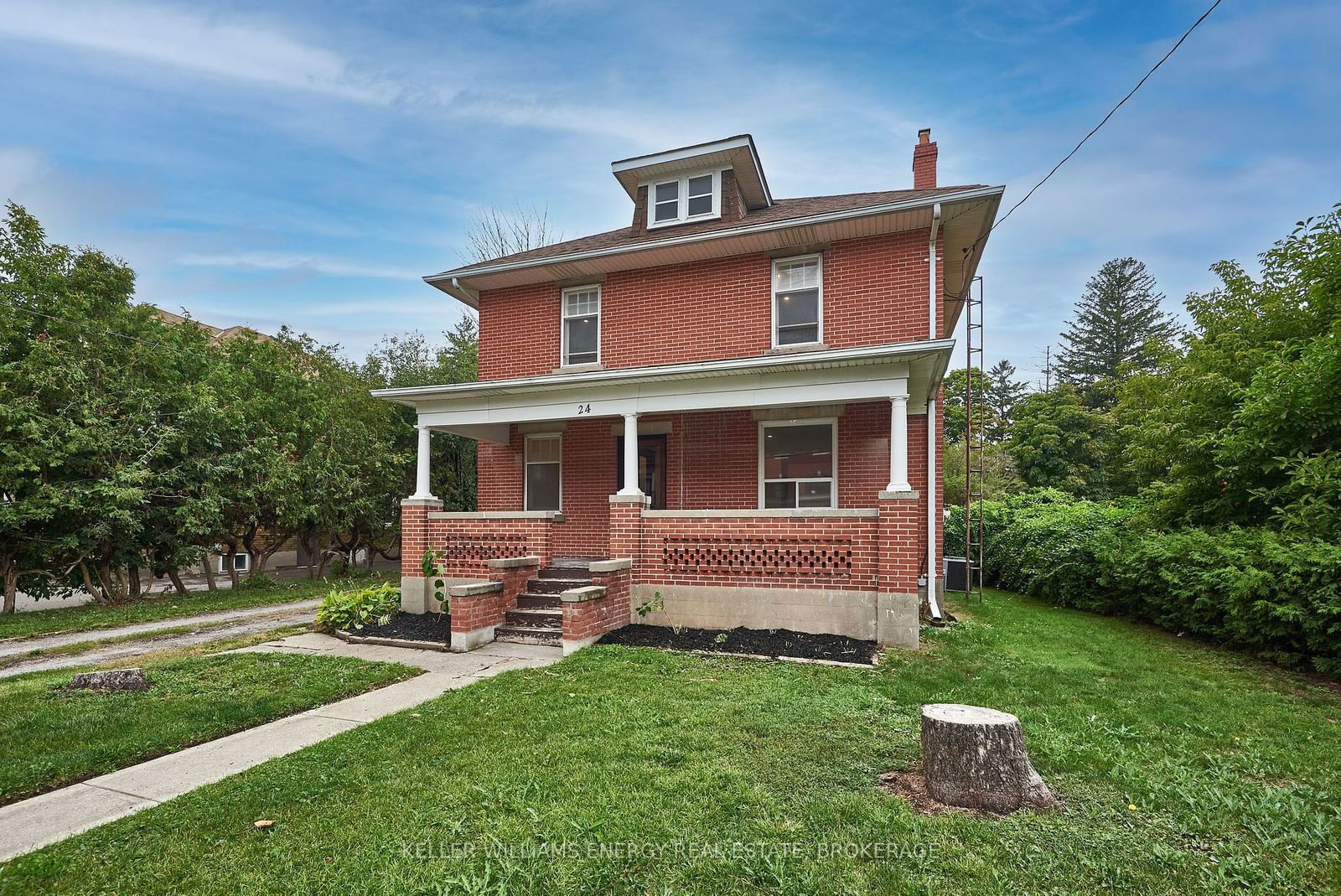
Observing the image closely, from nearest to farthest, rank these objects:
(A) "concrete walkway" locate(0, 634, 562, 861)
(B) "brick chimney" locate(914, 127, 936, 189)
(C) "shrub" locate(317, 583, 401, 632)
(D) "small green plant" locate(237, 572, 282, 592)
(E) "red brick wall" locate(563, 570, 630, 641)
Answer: (A) "concrete walkway" locate(0, 634, 562, 861), (E) "red brick wall" locate(563, 570, 630, 641), (C) "shrub" locate(317, 583, 401, 632), (B) "brick chimney" locate(914, 127, 936, 189), (D) "small green plant" locate(237, 572, 282, 592)

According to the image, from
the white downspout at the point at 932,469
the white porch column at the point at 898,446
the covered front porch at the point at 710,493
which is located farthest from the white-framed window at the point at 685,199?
the white porch column at the point at 898,446

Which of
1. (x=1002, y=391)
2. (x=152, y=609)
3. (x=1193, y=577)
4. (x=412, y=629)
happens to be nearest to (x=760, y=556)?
(x=412, y=629)

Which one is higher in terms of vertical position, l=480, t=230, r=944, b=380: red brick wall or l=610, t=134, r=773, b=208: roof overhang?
l=610, t=134, r=773, b=208: roof overhang

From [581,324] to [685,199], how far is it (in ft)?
10.2

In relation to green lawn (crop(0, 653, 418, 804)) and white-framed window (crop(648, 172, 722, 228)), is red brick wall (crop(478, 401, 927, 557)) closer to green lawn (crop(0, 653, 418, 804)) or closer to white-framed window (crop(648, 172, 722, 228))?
white-framed window (crop(648, 172, 722, 228))

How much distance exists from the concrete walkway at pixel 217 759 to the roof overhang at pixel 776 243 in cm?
686

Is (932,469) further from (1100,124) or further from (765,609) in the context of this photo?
(1100,124)

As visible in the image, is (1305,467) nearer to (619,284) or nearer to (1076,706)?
(1076,706)

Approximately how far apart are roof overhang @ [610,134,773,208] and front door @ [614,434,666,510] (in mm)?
5067

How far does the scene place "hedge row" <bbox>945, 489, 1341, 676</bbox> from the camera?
6.50 metres

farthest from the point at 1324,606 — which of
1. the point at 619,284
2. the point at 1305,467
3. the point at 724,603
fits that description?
the point at 619,284

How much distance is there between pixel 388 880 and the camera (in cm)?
262

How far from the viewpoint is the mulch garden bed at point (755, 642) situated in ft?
22.9

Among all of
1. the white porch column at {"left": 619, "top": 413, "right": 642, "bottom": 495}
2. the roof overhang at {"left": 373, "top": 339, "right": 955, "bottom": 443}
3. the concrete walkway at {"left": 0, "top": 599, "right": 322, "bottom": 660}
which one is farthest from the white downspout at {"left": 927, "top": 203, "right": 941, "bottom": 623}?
the concrete walkway at {"left": 0, "top": 599, "right": 322, "bottom": 660}
